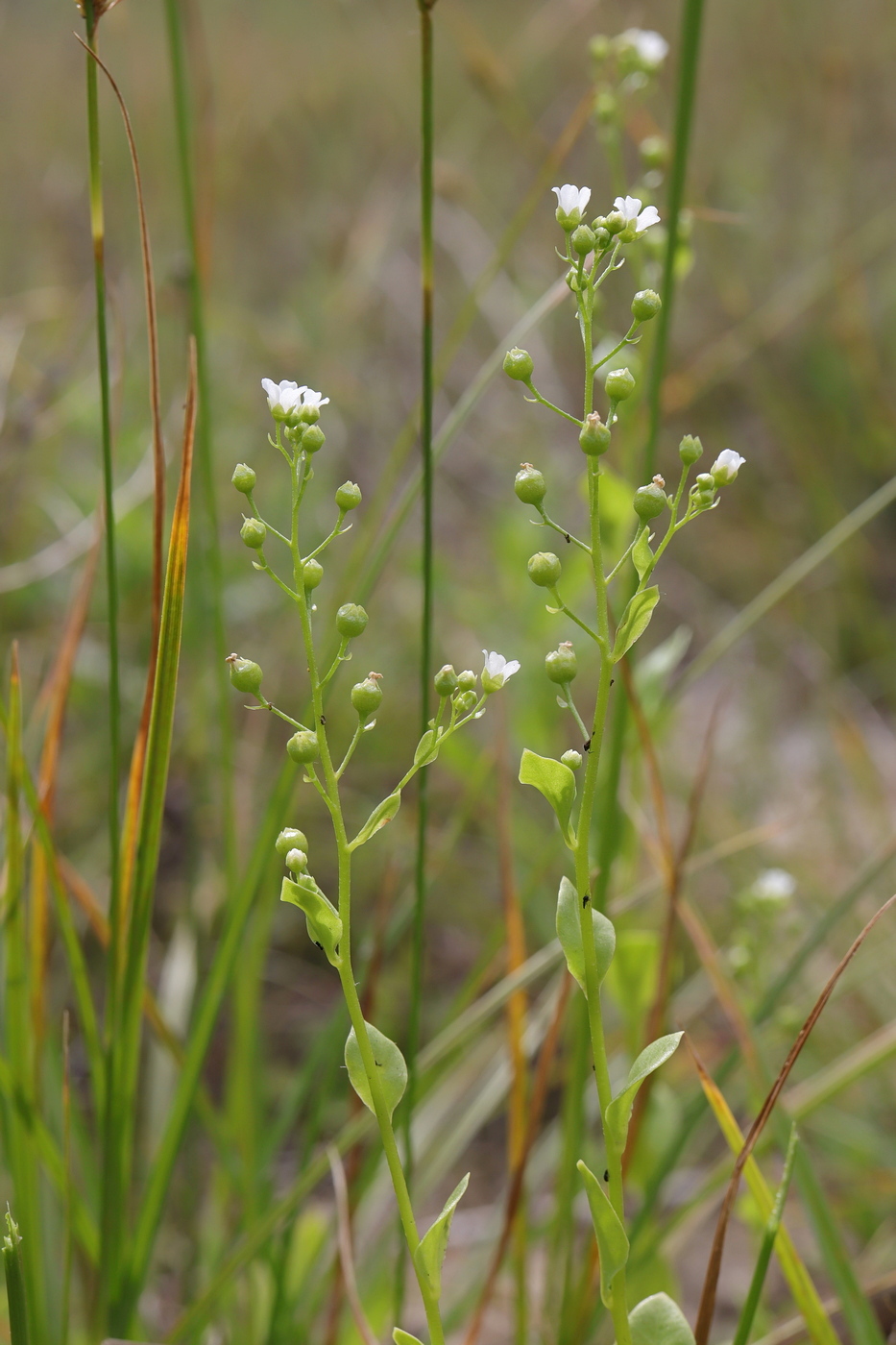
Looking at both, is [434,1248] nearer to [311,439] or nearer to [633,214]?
[311,439]

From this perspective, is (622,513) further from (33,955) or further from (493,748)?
(33,955)

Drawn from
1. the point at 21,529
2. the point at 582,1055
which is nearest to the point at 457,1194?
the point at 582,1055

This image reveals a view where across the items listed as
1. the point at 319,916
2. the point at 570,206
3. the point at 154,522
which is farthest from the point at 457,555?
the point at 319,916

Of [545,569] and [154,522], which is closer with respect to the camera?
[545,569]

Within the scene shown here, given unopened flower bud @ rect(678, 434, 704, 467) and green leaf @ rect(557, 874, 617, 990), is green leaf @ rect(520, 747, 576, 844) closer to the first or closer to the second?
green leaf @ rect(557, 874, 617, 990)

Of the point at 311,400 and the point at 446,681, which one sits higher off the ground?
the point at 311,400
